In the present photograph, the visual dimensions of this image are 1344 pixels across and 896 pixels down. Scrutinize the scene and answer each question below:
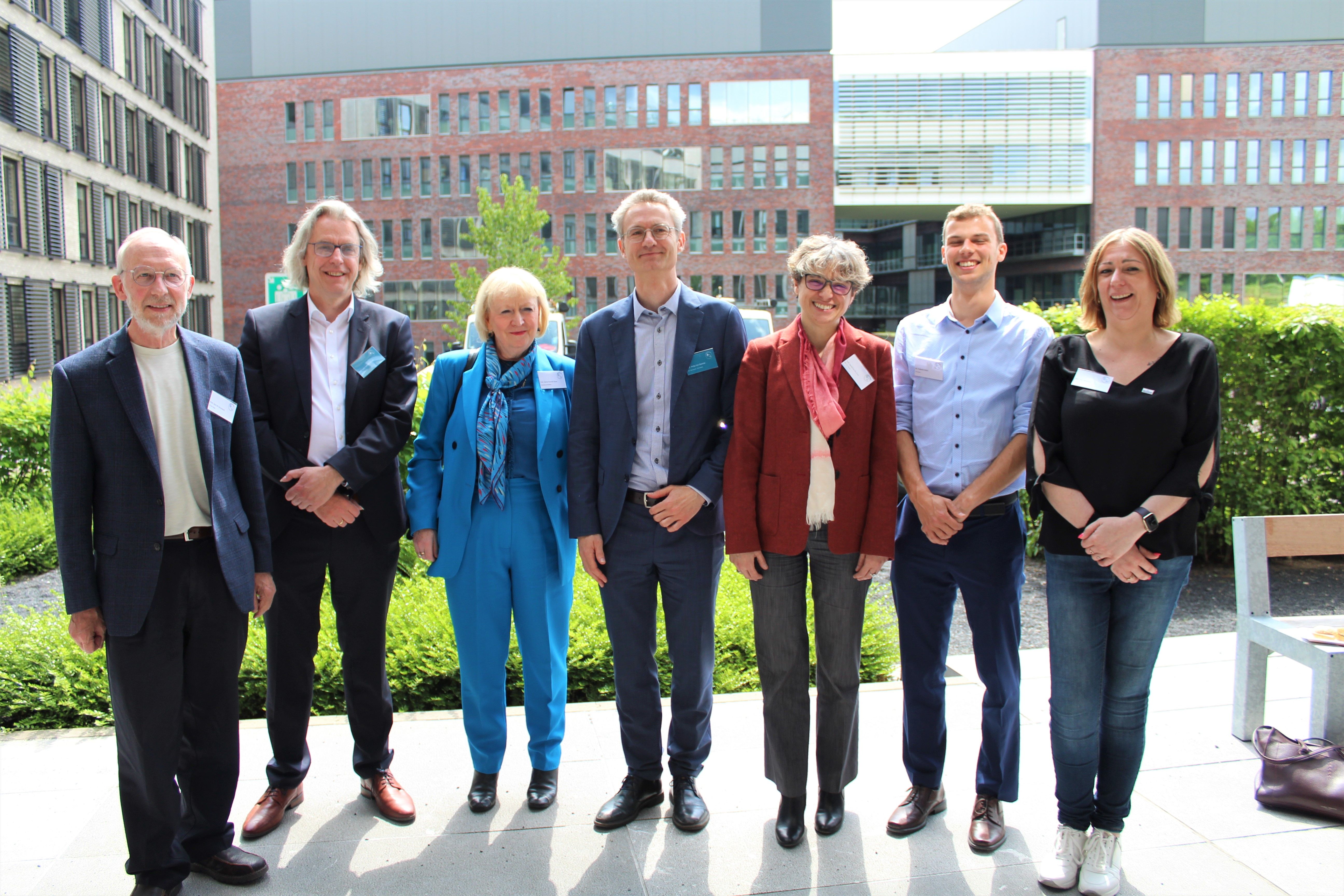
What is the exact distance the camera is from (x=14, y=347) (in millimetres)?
30797

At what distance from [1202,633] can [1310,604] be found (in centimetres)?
139

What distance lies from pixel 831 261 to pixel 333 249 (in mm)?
1981

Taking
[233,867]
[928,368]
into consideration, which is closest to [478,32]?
[928,368]

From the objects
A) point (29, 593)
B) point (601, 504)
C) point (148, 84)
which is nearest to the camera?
point (601, 504)

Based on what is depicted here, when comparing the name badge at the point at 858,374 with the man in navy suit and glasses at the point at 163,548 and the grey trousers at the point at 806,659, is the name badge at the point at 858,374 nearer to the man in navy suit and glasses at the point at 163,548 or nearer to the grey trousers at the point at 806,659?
the grey trousers at the point at 806,659

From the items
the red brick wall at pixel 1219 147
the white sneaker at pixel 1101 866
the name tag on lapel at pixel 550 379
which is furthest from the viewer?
the red brick wall at pixel 1219 147

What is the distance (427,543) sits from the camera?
12.9 ft

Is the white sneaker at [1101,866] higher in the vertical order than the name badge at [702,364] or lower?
lower

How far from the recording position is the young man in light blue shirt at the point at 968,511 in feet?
11.8

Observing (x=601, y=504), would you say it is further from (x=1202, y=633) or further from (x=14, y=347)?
(x=14, y=347)

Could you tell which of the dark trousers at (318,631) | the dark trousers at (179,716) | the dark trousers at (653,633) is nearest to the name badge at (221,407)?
the dark trousers at (179,716)

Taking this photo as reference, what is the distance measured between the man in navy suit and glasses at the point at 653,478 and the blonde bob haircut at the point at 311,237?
3.21 ft

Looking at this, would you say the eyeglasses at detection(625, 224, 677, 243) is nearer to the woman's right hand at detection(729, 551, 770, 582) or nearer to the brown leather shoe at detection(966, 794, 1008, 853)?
the woman's right hand at detection(729, 551, 770, 582)

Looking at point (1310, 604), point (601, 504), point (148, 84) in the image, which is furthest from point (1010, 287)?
point (601, 504)
